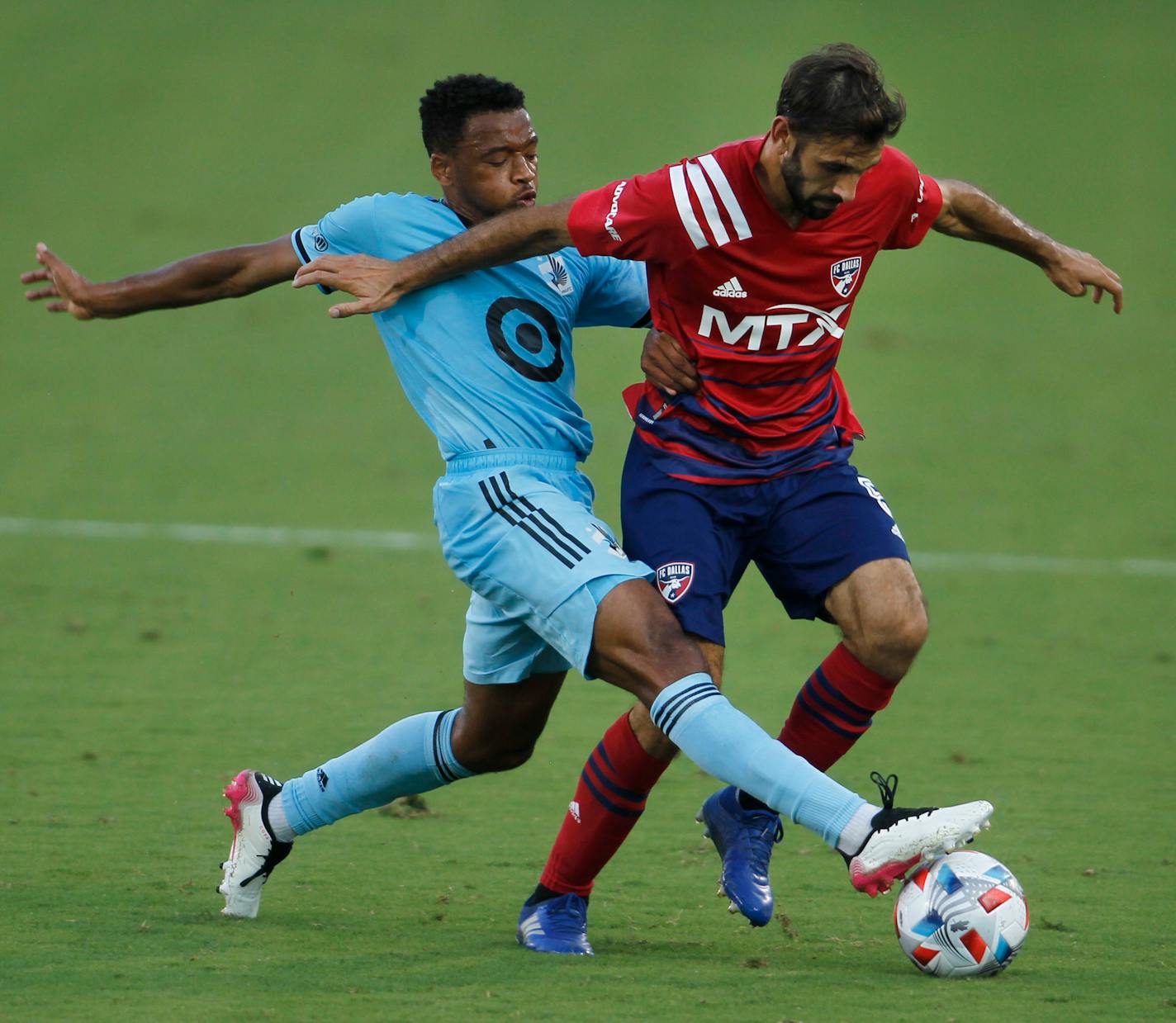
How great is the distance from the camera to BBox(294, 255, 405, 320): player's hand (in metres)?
4.85

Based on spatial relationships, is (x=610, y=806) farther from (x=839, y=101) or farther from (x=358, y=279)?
(x=839, y=101)

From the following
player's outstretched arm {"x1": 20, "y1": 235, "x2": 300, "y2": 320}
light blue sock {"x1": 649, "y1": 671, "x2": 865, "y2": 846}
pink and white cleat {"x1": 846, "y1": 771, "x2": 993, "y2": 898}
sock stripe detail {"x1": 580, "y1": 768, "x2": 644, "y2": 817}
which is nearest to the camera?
pink and white cleat {"x1": 846, "y1": 771, "x2": 993, "y2": 898}

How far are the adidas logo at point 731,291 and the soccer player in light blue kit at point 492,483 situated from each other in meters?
0.55

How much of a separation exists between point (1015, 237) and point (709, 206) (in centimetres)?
106

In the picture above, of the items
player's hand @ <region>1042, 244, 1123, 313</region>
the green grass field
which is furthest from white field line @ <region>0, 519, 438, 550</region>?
player's hand @ <region>1042, 244, 1123, 313</region>

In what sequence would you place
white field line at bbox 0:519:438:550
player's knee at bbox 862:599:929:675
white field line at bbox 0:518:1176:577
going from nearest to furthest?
player's knee at bbox 862:599:929:675 < white field line at bbox 0:518:1176:577 < white field line at bbox 0:519:438:550

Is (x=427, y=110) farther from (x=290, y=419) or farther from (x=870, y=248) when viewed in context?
(x=290, y=419)

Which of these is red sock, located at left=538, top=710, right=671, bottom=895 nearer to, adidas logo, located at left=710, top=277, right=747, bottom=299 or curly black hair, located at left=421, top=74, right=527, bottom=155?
adidas logo, located at left=710, top=277, right=747, bottom=299

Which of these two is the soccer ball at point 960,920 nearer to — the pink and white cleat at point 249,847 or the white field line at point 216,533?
the pink and white cleat at point 249,847

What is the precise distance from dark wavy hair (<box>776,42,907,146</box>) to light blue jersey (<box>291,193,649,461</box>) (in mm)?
954

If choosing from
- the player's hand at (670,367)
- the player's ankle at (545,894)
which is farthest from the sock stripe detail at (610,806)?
the player's hand at (670,367)

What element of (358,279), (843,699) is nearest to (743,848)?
(843,699)

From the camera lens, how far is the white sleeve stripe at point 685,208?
4.61 m

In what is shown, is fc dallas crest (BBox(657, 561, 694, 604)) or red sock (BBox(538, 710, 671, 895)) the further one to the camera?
red sock (BBox(538, 710, 671, 895))
